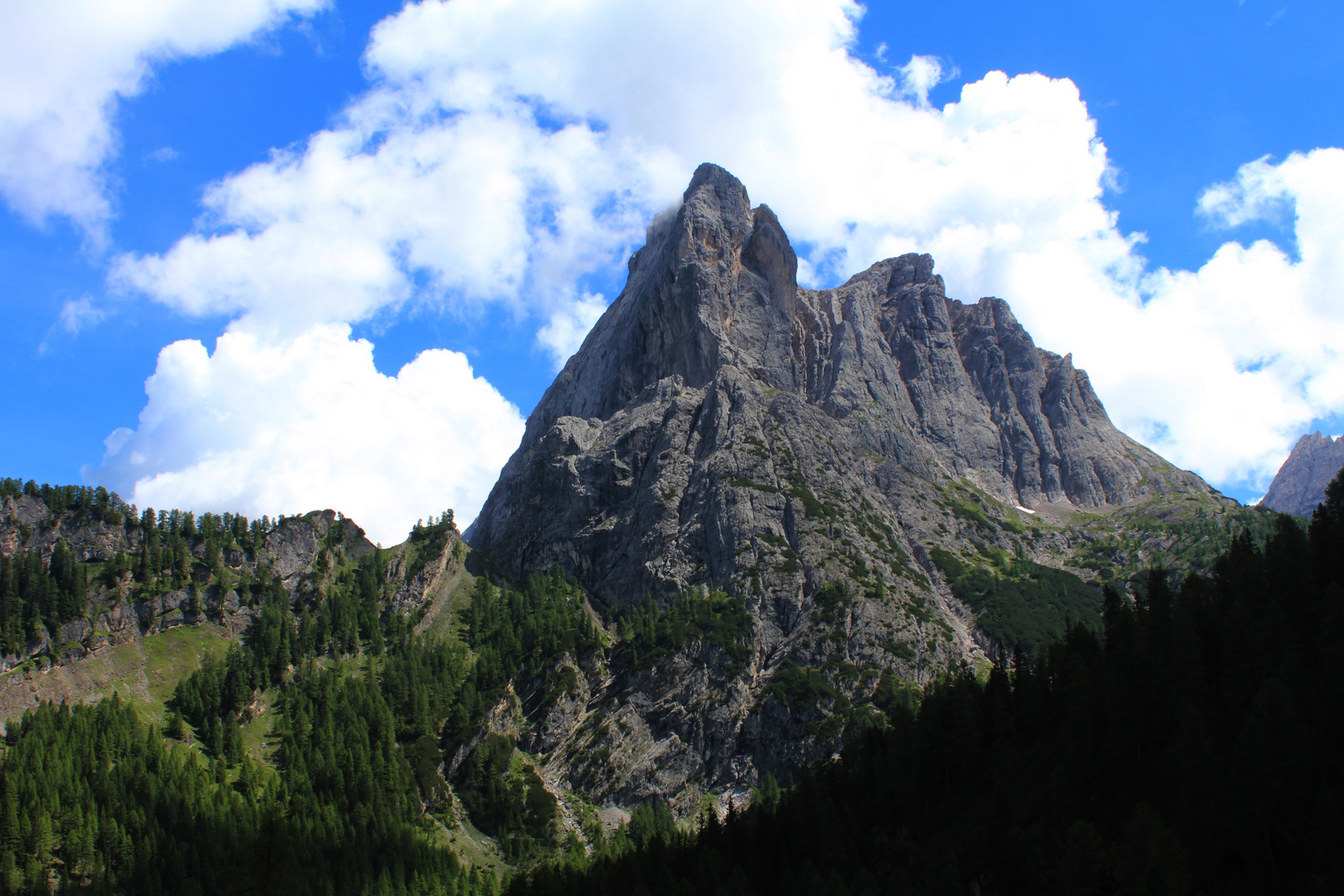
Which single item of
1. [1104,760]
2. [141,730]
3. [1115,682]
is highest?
[141,730]

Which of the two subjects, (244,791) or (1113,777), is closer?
(1113,777)

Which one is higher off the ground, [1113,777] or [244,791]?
[244,791]

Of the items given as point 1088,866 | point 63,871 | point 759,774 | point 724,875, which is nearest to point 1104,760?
point 1088,866

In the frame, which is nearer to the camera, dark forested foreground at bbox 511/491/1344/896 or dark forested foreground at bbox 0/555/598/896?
dark forested foreground at bbox 511/491/1344/896

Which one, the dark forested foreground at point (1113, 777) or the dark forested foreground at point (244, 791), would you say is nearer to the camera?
the dark forested foreground at point (1113, 777)

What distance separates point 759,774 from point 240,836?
101 meters

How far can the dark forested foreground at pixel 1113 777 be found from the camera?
60.7 metres

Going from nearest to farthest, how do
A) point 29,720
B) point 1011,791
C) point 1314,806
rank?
point 1314,806, point 1011,791, point 29,720

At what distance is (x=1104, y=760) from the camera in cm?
7981

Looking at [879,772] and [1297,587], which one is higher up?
[1297,587]

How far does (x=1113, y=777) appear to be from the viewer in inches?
3063

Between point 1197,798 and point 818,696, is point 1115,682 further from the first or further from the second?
point 818,696

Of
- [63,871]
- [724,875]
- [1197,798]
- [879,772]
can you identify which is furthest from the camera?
[63,871]

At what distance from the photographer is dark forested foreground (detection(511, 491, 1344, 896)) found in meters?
60.7
